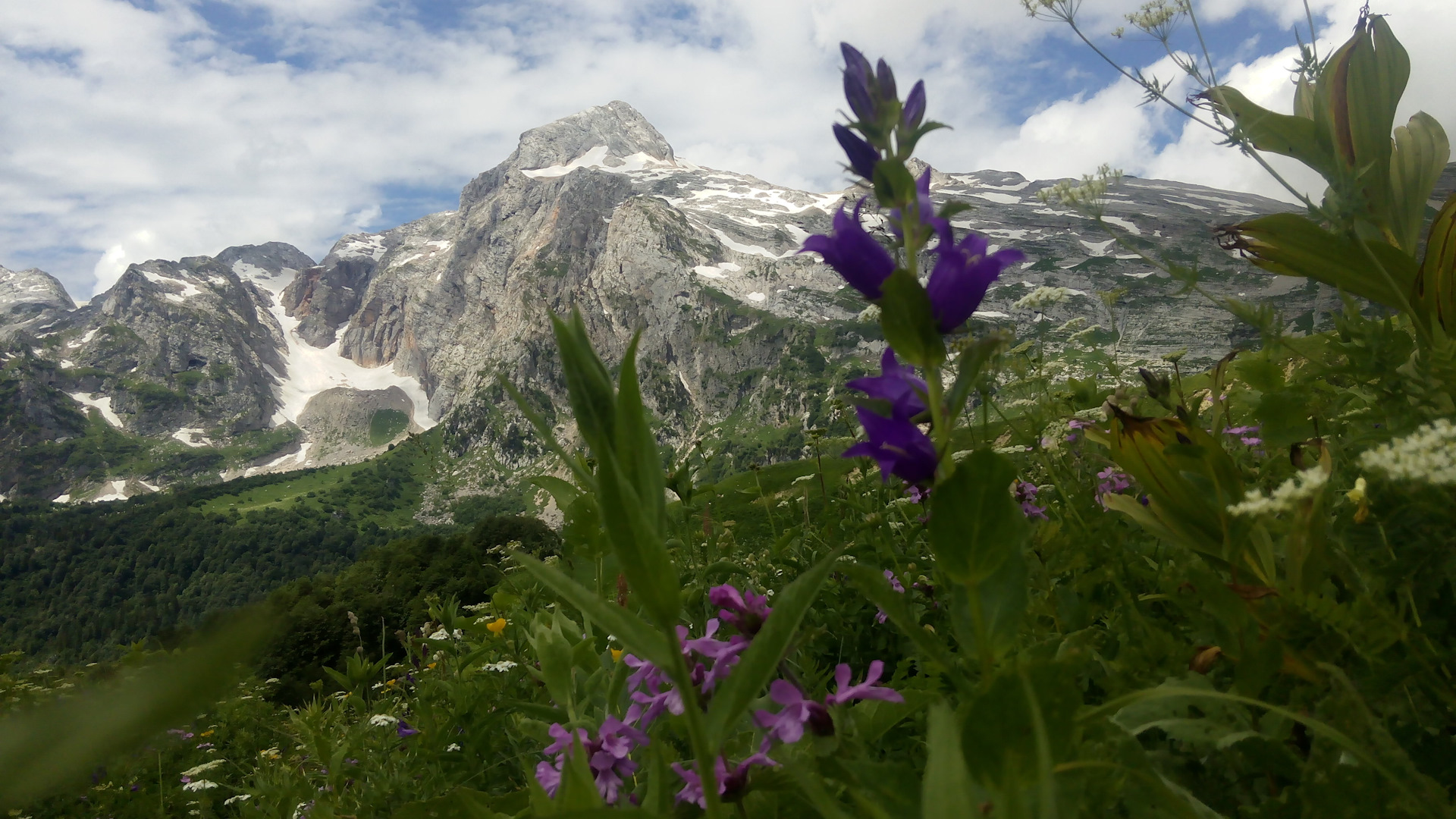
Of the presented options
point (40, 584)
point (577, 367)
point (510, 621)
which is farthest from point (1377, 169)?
point (40, 584)

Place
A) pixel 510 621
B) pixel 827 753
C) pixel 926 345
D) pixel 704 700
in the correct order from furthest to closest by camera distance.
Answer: pixel 510 621
pixel 704 700
pixel 926 345
pixel 827 753

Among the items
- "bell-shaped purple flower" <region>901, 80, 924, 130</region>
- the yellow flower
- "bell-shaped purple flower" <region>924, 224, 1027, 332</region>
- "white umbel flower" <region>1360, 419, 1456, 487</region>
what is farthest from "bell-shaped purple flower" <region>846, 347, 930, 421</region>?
the yellow flower

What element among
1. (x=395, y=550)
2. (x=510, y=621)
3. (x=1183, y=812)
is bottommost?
(x=395, y=550)

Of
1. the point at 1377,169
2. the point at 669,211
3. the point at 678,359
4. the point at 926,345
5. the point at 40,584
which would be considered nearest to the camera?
the point at 926,345

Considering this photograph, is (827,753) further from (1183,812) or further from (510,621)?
(510,621)

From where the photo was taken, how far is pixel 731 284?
18075cm

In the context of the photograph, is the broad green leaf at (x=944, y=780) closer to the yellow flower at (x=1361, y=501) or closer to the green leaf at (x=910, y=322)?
the green leaf at (x=910, y=322)

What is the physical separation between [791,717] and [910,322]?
3.16ft

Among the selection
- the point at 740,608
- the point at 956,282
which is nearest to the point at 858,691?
the point at 740,608

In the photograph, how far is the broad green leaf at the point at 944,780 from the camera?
1099 mm

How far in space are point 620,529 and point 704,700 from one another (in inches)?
39.9

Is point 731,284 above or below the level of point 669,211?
below

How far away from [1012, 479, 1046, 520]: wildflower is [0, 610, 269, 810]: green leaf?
461 centimetres

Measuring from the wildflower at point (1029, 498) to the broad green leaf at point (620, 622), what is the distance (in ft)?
12.0
